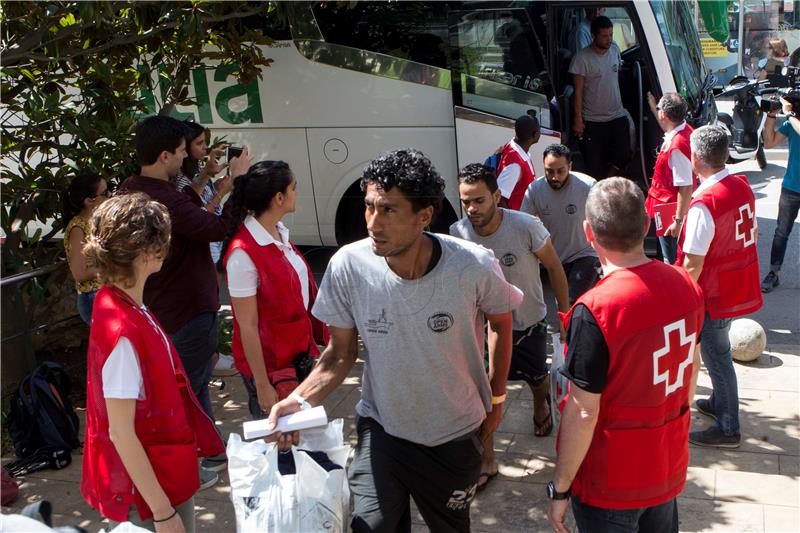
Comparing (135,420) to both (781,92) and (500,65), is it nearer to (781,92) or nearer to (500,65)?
(500,65)

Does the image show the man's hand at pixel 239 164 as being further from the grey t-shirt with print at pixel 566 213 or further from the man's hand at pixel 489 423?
the man's hand at pixel 489 423

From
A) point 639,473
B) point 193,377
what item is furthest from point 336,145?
point 639,473

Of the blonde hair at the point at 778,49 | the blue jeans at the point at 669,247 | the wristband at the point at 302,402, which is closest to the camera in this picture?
the wristband at the point at 302,402

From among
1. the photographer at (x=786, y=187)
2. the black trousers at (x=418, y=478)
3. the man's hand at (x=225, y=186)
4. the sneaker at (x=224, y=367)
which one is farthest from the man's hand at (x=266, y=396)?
the photographer at (x=786, y=187)

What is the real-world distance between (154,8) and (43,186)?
1592mm

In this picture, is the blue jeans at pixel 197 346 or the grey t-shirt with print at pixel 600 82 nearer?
the blue jeans at pixel 197 346

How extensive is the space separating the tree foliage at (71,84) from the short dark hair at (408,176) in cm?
287

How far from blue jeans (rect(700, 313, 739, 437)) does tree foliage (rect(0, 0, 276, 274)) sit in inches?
153

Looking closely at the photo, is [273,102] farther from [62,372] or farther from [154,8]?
[62,372]

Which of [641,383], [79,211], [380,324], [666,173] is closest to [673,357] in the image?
[641,383]

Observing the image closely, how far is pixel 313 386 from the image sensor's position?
10.5ft

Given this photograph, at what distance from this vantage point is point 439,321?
2949 mm

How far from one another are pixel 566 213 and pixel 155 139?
2.69m

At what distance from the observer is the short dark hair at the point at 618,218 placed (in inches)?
110
